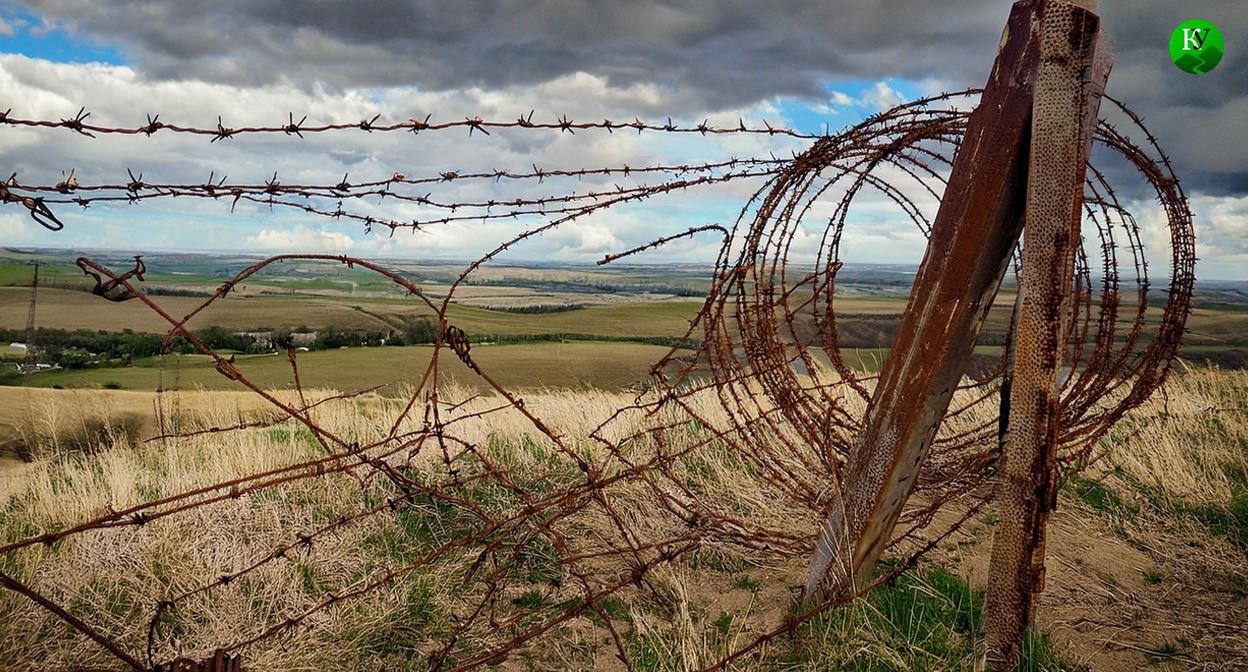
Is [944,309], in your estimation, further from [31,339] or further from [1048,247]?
[31,339]

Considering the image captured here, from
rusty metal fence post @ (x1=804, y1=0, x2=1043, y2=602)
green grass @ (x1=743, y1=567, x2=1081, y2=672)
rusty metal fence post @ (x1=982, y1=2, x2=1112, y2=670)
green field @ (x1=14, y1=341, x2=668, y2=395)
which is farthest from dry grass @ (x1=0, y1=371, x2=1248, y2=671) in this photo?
green field @ (x1=14, y1=341, x2=668, y2=395)

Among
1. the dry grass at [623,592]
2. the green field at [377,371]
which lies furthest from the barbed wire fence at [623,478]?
Result: the green field at [377,371]

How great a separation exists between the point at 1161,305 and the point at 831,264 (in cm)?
178

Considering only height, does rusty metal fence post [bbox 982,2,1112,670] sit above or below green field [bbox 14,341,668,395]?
above

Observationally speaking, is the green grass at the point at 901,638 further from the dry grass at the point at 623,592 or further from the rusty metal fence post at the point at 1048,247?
the rusty metal fence post at the point at 1048,247

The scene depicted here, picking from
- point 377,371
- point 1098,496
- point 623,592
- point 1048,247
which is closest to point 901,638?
point 623,592

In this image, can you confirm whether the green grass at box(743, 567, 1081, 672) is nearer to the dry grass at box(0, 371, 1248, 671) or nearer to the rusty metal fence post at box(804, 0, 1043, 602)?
the dry grass at box(0, 371, 1248, 671)

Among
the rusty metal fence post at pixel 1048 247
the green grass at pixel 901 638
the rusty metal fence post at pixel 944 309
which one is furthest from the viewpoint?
the green grass at pixel 901 638

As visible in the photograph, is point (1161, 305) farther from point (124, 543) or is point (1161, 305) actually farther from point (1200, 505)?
point (124, 543)

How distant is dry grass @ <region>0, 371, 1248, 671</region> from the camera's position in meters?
2.86

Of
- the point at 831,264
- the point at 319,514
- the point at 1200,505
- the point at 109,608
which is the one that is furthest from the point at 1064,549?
the point at 109,608

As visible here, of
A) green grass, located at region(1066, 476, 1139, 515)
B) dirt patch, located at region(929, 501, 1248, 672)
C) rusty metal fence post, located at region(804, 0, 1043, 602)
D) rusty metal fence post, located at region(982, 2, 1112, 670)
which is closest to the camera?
rusty metal fence post, located at region(982, 2, 1112, 670)

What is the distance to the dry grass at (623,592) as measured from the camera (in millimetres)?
2861

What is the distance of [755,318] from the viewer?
12.9ft
